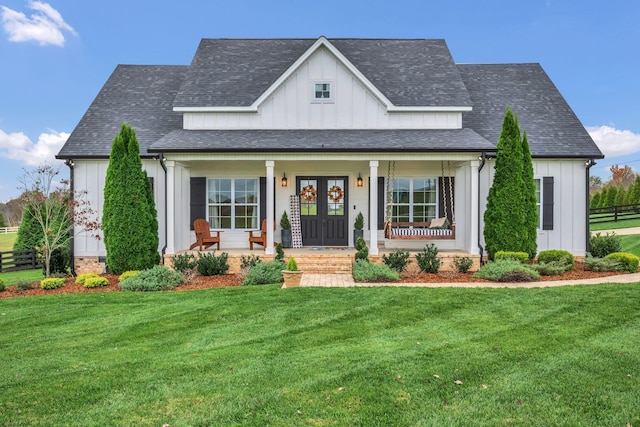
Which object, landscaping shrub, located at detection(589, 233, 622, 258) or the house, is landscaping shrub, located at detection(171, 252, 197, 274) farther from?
landscaping shrub, located at detection(589, 233, 622, 258)

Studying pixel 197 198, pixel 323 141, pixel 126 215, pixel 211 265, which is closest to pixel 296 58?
pixel 323 141

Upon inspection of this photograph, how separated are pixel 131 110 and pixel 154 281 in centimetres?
687

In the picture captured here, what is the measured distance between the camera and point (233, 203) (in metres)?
12.6

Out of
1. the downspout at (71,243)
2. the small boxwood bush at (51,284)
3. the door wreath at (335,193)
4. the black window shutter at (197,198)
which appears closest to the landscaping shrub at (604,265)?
the door wreath at (335,193)

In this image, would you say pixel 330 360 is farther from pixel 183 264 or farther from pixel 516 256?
pixel 516 256

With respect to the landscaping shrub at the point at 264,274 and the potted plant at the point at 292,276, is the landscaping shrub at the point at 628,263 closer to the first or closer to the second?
the potted plant at the point at 292,276

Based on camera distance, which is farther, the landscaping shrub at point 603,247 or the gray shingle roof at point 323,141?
the landscaping shrub at point 603,247

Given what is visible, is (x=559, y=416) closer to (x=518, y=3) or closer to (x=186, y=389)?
(x=186, y=389)

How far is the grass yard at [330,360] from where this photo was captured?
347 cm

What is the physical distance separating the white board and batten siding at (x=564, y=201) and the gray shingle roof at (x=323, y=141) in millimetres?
1615

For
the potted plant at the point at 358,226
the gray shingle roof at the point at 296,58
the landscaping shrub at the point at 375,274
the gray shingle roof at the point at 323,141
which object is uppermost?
the gray shingle roof at the point at 296,58

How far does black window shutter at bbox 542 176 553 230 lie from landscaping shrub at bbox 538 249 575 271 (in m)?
1.55

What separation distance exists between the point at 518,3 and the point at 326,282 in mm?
13520

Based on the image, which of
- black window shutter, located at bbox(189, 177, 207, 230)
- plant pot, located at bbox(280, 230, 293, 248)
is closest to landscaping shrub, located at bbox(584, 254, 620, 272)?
plant pot, located at bbox(280, 230, 293, 248)
